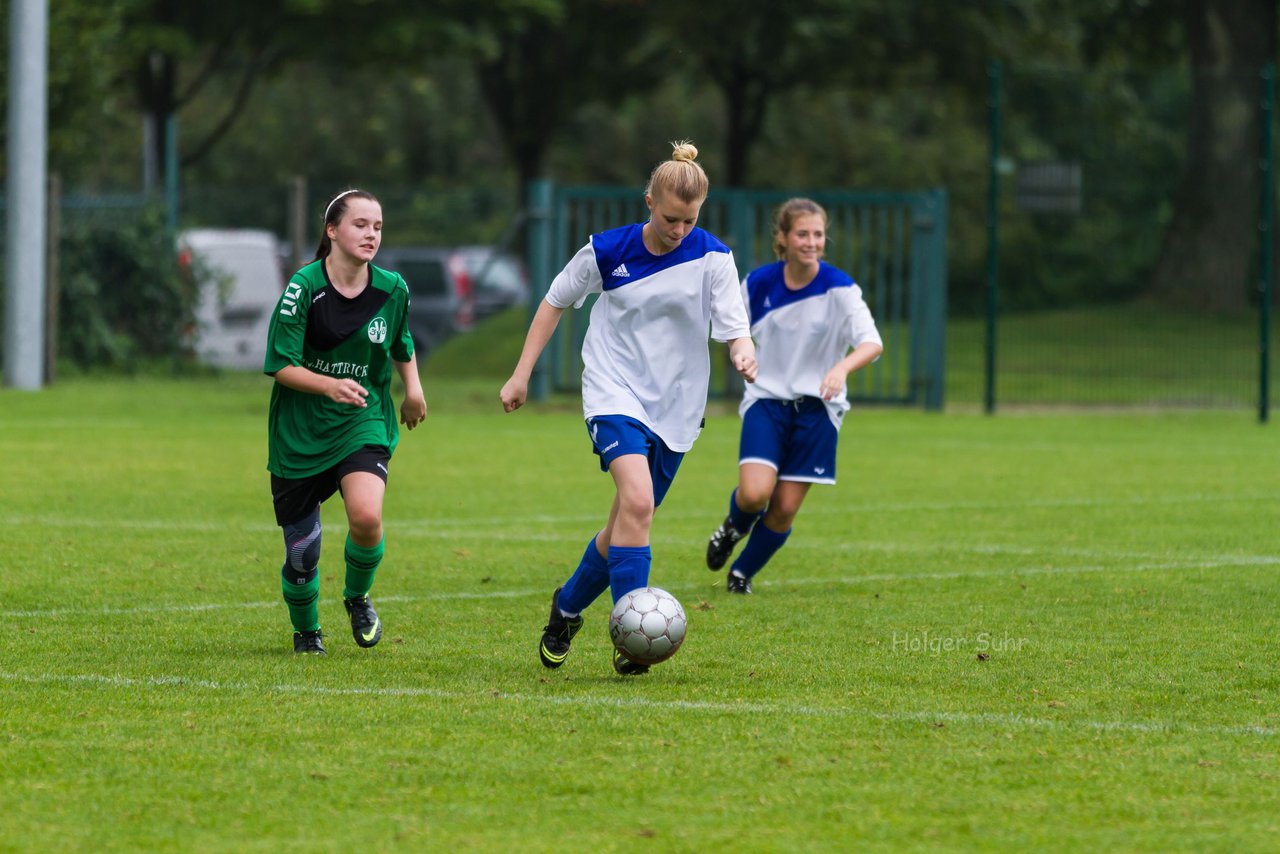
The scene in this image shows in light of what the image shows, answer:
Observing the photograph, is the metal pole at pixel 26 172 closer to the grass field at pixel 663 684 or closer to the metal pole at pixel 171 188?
the metal pole at pixel 171 188

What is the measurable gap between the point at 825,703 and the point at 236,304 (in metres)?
19.6

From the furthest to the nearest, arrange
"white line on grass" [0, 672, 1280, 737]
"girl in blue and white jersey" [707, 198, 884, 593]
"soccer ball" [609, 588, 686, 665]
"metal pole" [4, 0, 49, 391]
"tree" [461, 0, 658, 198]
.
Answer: "tree" [461, 0, 658, 198] → "metal pole" [4, 0, 49, 391] → "girl in blue and white jersey" [707, 198, 884, 593] → "soccer ball" [609, 588, 686, 665] → "white line on grass" [0, 672, 1280, 737]

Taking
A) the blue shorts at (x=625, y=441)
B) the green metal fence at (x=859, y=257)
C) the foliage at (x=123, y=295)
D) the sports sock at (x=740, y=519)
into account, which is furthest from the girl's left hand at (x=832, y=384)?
the foliage at (x=123, y=295)

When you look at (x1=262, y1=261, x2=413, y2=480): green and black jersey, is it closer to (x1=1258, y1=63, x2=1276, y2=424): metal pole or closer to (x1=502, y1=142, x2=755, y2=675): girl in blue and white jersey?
(x1=502, y1=142, x2=755, y2=675): girl in blue and white jersey

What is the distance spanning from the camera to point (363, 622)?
22.7 ft

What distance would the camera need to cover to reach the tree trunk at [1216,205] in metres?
20.0

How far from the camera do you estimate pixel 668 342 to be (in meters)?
6.78

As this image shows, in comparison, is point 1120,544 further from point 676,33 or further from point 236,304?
point 676,33

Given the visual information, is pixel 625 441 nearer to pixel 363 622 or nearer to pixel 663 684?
pixel 663 684

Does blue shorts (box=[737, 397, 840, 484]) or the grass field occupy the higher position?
blue shorts (box=[737, 397, 840, 484])

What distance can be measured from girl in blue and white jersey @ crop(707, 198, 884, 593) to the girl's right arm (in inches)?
89.2

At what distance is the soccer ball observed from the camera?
6.24m

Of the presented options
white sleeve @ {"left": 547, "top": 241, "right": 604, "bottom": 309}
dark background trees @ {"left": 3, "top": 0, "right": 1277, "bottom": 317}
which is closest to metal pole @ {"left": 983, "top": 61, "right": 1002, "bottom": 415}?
dark background trees @ {"left": 3, "top": 0, "right": 1277, "bottom": 317}

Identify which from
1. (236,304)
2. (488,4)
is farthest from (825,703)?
(488,4)
